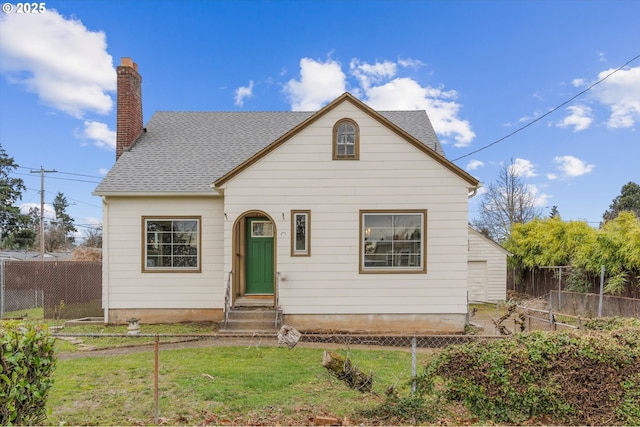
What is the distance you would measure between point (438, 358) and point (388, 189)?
19.0 ft

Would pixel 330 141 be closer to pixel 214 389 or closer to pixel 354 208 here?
pixel 354 208

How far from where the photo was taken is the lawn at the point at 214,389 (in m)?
4.46

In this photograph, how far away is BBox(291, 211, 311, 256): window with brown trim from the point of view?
9.59m

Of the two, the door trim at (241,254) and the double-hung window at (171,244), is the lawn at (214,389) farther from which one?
the double-hung window at (171,244)

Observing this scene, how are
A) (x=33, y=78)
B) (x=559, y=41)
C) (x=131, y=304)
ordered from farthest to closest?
(x=33, y=78) < (x=559, y=41) < (x=131, y=304)

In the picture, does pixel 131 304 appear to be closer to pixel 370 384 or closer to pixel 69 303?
pixel 69 303

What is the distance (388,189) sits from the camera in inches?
379

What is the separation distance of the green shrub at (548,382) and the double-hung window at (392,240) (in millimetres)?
5319

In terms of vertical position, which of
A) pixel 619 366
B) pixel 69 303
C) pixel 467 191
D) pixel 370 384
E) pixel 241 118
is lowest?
pixel 69 303

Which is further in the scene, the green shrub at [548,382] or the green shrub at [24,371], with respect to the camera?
the green shrub at [548,382]

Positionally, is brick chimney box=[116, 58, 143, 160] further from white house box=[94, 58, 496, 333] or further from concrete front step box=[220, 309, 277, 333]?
concrete front step box=[220, 309, 277, 333]

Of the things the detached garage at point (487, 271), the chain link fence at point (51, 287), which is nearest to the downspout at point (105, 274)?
the chain link fence at point (51, 287)

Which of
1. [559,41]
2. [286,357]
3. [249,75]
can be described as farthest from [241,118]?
[559,41]

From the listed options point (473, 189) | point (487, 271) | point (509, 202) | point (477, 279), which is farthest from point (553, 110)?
point (509, 202)
